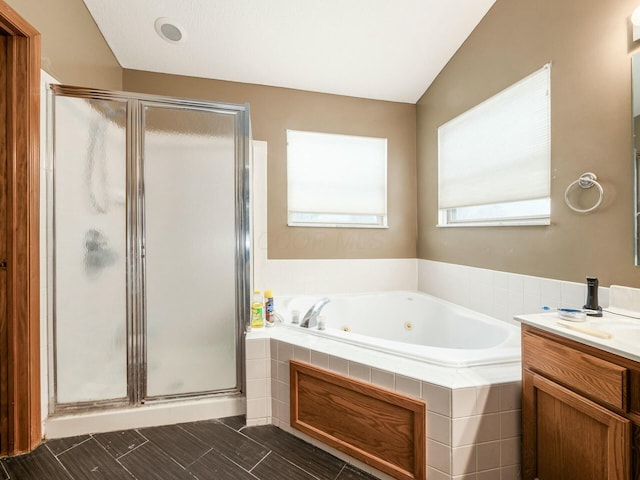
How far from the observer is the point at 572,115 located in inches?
60.4

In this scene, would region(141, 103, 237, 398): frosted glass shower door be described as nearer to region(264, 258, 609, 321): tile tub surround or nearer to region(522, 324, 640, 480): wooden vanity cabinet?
region(264, 258, 609, 321): tile tub surround

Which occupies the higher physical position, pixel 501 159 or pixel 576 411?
pixel 501 159

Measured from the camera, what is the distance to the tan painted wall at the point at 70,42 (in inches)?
60.5

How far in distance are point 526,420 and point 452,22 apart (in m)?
2.45

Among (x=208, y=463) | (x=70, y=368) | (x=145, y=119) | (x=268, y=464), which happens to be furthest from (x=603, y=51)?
(x=70, y=368)

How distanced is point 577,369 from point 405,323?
1.66 m

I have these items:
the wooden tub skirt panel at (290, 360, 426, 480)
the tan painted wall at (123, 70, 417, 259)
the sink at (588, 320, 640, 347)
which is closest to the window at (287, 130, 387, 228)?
the tan painted wall at (123, 70, 417, 259)

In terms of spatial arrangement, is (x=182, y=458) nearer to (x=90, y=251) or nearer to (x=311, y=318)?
(x=311, y=318)

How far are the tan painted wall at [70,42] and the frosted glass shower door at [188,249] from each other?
54 centimetres

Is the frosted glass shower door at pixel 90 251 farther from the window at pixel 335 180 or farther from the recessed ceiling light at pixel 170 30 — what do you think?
the window at pixel 335 180

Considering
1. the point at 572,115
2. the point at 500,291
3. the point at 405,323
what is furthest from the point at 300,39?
the point at 405,323

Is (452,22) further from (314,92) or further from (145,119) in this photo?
(145,119)

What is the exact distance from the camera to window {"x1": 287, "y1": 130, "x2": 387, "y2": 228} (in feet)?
8.92

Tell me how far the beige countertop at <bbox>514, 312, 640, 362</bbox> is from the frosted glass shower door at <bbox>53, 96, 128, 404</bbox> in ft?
6.75
